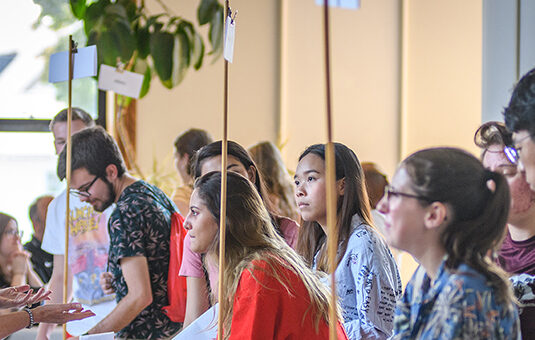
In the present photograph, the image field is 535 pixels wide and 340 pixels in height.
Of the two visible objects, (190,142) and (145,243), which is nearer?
(145,243)

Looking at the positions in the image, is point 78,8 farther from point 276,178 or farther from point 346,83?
point 346,83

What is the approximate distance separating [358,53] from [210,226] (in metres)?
3.23

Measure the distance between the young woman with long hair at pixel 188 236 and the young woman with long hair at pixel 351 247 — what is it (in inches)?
7.4

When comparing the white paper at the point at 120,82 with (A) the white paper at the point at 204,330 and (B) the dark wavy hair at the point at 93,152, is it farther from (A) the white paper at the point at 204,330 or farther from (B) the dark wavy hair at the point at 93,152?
(A) the white paper at the point at 204,330

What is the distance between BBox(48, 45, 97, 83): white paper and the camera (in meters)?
1.87

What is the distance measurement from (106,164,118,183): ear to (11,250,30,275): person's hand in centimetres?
107

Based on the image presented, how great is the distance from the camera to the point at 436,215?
95 cm

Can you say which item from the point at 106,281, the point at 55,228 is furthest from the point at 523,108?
the point at 55,228

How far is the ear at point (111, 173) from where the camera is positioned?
2.09 metres

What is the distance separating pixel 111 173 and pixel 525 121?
139 cm

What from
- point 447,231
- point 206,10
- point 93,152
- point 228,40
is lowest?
point 447,231

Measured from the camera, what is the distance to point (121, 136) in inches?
161

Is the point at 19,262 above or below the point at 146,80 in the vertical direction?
below

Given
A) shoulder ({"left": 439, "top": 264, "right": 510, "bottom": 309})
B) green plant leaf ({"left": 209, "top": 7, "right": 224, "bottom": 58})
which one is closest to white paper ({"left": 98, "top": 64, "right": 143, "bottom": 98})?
green plant leaf ({"left": 209, "top": 7, "right": 224, "bottom": 58})
